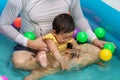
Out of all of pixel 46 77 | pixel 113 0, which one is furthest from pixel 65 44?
pixel 113 0

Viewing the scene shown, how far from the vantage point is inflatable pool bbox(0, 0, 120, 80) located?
1.59 m

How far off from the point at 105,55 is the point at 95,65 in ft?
0.34

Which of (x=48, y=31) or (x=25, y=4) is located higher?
(x=25, y=4)

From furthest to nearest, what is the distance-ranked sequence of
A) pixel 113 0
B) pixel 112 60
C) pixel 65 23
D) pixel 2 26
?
pixel 113 0, pixel 112 60, pixel 2 26, pixel 65 23

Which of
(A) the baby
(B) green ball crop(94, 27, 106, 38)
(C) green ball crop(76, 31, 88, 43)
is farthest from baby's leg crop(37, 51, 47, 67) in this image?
(B) green ball crop(94, 27, 106, 38)

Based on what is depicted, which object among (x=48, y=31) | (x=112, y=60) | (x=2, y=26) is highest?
(x=2, y=26)

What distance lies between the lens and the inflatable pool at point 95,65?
1.59 m

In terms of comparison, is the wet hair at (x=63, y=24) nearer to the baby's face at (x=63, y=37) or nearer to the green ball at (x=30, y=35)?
the baby's face at (x=63, y=37)

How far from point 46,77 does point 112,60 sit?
17.9 inches

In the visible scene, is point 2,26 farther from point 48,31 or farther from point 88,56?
point 88,56

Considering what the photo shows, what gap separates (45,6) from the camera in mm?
1617

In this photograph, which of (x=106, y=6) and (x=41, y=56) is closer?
(x=41, y=56)

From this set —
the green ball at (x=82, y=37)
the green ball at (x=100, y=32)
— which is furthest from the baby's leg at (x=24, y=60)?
the green ball at (x=100, y=32)

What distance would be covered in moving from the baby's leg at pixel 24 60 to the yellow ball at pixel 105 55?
39 cm
